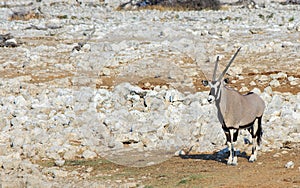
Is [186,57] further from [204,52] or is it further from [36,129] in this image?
[36,129]

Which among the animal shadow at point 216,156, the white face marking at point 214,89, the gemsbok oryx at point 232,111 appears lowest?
the animal shadow at point 216,156

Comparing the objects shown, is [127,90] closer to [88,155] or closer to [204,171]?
[88,155]

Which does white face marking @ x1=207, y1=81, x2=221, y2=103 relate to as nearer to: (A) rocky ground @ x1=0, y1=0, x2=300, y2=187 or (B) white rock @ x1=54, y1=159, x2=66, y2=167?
(A) rocky ground @ x1=0, y1=0, x2=300, y2=187

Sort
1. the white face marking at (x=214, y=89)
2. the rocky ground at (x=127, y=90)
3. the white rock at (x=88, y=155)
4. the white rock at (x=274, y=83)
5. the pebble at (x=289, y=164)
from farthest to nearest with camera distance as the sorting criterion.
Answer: the white rock at (x=274, y=83) < the rocky ground at (x=127, y=90) < the white rock at (x=88, y=155) < the white face marking at (x=214, y=89) < the pebble at (x=289, y=164)

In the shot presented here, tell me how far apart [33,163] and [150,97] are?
10.6 feet

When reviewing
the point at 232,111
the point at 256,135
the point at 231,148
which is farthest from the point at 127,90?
the point at 231,148

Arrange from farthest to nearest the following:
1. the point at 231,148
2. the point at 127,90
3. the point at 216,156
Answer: the point at 127,90 → the point at 216,156 → the point at 231,148

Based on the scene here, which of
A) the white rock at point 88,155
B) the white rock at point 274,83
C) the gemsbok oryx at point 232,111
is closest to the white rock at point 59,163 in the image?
the white rock at point 88,155

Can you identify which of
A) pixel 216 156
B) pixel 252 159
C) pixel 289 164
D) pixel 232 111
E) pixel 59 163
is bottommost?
pixel 59 163

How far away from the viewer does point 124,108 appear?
36.8 ft

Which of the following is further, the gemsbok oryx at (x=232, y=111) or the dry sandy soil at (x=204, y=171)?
the gemsbok oryx at (x=232, y=111)

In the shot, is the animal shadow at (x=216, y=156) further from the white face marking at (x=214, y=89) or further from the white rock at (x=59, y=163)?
the white rock at (x=59, y=163)

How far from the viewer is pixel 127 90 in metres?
12.0

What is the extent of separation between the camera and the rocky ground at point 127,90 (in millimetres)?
9227
